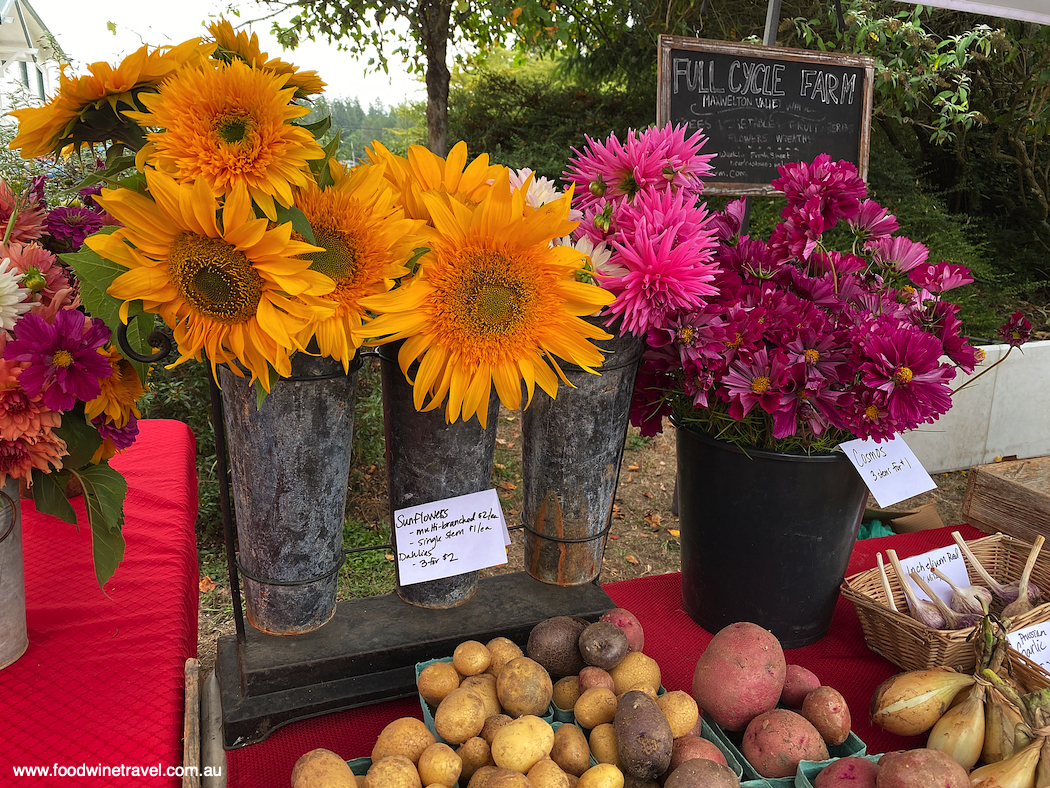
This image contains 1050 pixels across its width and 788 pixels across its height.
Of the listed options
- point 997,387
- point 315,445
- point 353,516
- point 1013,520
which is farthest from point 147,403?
point 997,387

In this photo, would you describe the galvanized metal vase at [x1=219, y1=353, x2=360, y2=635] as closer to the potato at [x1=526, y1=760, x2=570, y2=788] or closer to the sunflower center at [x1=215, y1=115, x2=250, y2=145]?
the sunflower center at [x1=215, y1=115, x2=250, y2=145]

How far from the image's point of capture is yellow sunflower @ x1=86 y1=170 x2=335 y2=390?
59cm

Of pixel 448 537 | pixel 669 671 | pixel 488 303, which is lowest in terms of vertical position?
pixel 669 671

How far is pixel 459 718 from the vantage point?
29.0 inches

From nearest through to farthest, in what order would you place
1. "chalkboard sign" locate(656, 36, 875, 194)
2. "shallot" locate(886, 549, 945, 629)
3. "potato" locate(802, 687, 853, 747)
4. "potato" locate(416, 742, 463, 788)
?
1. "potato" locate(416, 742, 463, 788)
2. "potato" locate(802, 687, 853, 747)
3. "shallot" locate(886, 549, 945, 629)
4. "chalkboard sign" locate(656, 36, 875, 194)

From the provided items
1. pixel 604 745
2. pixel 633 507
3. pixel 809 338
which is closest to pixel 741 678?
pixel 604 745

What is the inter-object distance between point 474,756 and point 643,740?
0.17 metres

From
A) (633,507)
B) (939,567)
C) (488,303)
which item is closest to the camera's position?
(488,303)

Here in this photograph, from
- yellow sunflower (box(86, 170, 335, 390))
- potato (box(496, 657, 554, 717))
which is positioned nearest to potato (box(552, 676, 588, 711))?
potato (box(496, 657, 554, 717))

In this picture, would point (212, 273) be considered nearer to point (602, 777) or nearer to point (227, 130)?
point (227, 130)

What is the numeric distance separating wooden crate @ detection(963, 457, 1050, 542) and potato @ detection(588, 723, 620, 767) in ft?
3.41

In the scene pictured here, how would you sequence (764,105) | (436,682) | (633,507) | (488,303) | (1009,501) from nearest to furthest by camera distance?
(488,303) < (436,682) < (1009,501) < (764,105) < (633,507)

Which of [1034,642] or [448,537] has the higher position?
[448,537]

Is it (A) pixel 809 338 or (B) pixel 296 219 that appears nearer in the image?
(B) pixel 296 219
